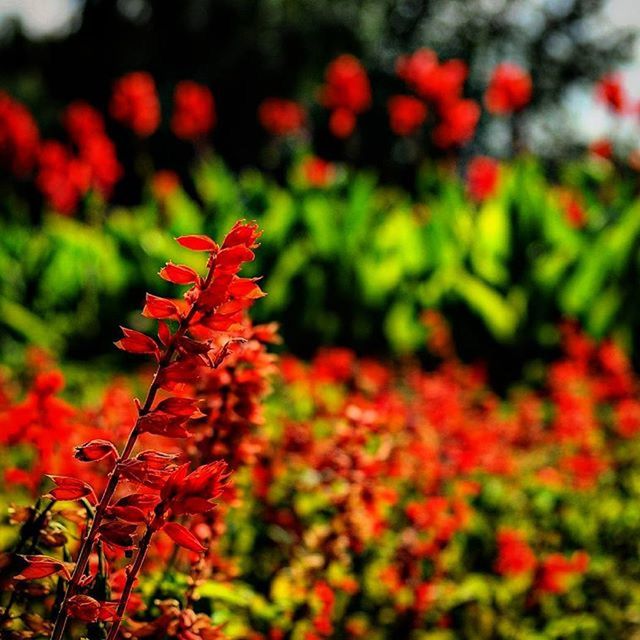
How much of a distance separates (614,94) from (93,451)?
17.6ft

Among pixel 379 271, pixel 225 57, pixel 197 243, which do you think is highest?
pixel 225 57

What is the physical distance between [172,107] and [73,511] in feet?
49.0

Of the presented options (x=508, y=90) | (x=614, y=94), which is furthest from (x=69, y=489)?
(x=508, y=90)

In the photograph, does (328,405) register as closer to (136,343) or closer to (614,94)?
(136,343)

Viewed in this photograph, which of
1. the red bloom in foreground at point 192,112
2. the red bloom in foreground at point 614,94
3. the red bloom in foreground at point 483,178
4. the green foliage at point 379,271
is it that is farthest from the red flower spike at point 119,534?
the red bloom in foreground at point 192,112

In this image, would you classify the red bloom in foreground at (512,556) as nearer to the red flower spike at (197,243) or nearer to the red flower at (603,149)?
the red flower spike at (197,243)

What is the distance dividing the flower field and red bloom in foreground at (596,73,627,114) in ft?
0.09

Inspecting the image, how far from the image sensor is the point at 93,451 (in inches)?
32.3

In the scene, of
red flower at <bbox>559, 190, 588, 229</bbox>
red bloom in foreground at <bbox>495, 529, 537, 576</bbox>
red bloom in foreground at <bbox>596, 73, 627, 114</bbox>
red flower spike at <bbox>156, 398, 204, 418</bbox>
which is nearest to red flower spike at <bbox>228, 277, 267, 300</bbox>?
red flower spike at <bbox>156, 398, 204, 418</bbox>

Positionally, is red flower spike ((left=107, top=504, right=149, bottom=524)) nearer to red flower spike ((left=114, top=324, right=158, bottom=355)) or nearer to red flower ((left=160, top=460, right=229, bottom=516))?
red flower ((left=160, top=460, right=229, bottom=516))

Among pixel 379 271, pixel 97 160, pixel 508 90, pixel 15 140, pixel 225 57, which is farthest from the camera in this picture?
pixel 225 57

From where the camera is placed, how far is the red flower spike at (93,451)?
2.67 ft

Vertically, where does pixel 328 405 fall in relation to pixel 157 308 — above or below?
above

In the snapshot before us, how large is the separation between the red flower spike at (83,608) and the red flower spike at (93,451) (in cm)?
15
